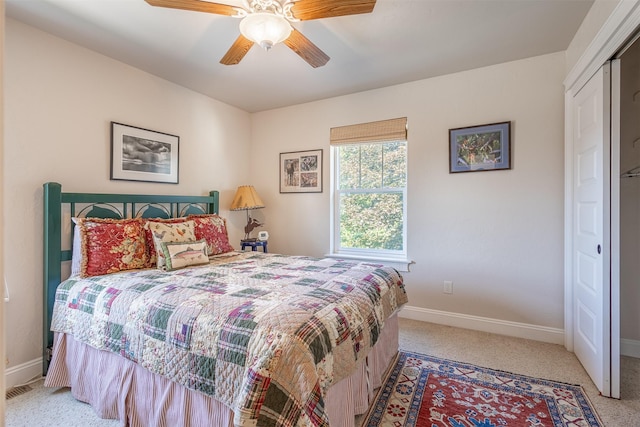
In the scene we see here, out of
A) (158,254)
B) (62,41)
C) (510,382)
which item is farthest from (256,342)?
(62,41)

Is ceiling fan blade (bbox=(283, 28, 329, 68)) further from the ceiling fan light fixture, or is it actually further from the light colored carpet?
the light colored carpet

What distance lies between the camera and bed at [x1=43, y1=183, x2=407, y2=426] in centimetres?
123

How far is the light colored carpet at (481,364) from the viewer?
177 cm

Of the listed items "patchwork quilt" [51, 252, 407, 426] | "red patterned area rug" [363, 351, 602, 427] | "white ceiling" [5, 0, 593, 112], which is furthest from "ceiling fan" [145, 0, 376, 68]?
"red patterned area rug" [363, 351, 602, 427]

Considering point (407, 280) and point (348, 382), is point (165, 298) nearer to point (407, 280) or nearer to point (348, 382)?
point (348, 382)

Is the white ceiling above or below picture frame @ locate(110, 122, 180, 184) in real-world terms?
above

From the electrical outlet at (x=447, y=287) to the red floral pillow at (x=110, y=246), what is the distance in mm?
2753

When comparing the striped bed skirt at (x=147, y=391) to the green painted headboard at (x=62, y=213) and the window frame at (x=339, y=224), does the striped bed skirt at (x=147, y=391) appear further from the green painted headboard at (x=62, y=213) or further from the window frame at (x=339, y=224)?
the window frame at (x=339, y=224)

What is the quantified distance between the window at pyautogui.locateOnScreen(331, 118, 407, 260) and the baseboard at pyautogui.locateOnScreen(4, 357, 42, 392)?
9.07 feet

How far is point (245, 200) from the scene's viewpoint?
3.69 meters

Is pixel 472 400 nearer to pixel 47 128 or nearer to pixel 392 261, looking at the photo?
pixel 392 261

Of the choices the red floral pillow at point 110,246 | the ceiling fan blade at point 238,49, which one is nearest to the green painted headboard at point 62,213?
the red floral pillow at point 110,246

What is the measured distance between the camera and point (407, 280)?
10.8 ft

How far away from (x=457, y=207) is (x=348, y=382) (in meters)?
2.12
